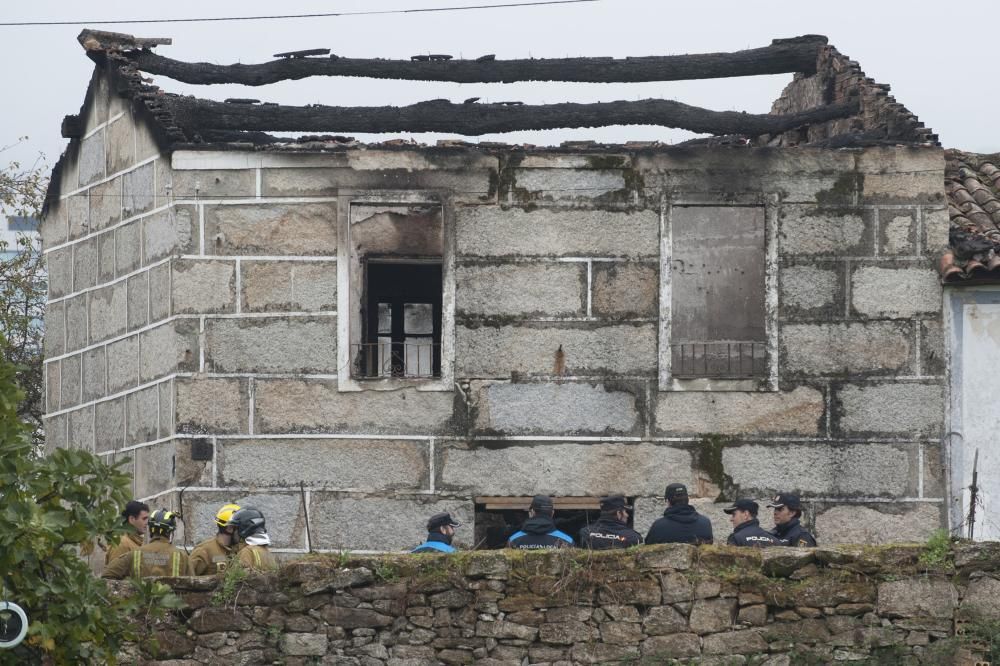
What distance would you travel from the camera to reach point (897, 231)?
20094 mm

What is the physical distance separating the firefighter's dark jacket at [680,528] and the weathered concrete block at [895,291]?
12.9ft

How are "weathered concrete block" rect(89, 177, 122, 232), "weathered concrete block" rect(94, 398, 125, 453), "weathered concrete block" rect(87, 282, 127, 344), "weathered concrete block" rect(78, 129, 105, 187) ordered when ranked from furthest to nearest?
"weathered concrete block" rect(78, 129, 105, 187)
"weathered concrete block" rect(89, 177, 122, 232)
"weathered concrete block" rect(87, 282, 127, 344)
"weathered concrete block" rect(94, 398, 125, 453)

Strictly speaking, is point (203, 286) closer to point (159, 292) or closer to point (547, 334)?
point (159, 292)

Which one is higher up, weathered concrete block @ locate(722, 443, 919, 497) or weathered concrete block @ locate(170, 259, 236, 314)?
weathered concrete block @ locate(170, 259, 236, 314)

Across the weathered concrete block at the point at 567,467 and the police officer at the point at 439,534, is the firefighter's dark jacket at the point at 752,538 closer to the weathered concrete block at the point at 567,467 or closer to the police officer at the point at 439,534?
the police officer at the point at 439,534

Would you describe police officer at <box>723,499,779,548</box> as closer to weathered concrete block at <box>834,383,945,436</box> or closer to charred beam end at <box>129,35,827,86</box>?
weathered concrete block at <box>834,383,945,436</box>

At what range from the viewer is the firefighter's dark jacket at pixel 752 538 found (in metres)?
16.5

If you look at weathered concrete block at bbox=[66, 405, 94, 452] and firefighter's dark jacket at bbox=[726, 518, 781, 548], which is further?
weathered concrete block at bbox=[66, 405, 94, 452]

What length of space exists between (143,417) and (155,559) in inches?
159

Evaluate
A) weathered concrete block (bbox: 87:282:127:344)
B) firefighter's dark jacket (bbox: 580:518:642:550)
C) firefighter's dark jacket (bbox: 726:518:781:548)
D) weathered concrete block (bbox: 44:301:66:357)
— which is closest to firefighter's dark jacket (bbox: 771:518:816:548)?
firefighter's dark jacket (bbox: 726:518:781:548)

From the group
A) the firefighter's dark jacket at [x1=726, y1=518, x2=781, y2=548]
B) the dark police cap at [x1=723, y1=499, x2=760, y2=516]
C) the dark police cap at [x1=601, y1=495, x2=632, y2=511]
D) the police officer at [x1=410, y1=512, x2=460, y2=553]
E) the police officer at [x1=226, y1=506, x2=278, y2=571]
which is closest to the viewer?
the police officer at [x1=226, y1=506, x2=278, y2=571]

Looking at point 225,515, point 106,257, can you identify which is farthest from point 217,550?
point 106,257

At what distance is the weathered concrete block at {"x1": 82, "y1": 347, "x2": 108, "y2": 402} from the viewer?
2141 centimetres

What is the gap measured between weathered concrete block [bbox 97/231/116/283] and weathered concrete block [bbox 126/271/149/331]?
0.47 meters
